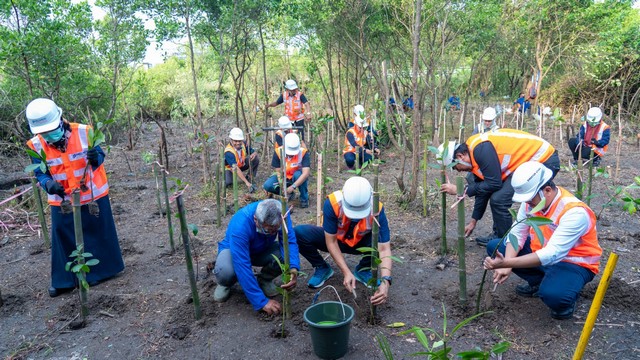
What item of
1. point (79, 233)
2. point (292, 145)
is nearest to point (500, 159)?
point (292, 145)

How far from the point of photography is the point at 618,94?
12000mm

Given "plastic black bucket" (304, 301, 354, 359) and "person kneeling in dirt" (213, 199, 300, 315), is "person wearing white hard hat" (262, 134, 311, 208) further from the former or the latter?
"plastic black bucket" (304, 301, 354, 359)

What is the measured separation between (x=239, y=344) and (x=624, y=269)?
3278mm

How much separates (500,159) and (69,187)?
3.84m

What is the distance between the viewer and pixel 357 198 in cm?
286

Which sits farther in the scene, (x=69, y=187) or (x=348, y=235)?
(x=69, y=187)

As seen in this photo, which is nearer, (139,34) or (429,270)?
(429,270)

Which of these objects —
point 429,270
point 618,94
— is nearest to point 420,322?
point 429,270

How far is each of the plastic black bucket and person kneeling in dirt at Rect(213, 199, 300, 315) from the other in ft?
0.83

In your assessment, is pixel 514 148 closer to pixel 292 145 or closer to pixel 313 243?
pixel 313 243

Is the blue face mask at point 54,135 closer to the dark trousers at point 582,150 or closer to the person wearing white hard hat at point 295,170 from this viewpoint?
the person wearing white hard hat at point 295,170

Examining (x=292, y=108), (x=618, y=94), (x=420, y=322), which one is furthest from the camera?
(x=618, y=94)

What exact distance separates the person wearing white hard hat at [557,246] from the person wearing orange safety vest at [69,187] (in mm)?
3177

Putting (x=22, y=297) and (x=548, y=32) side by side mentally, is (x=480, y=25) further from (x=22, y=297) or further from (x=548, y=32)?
(x=22, y=297)
